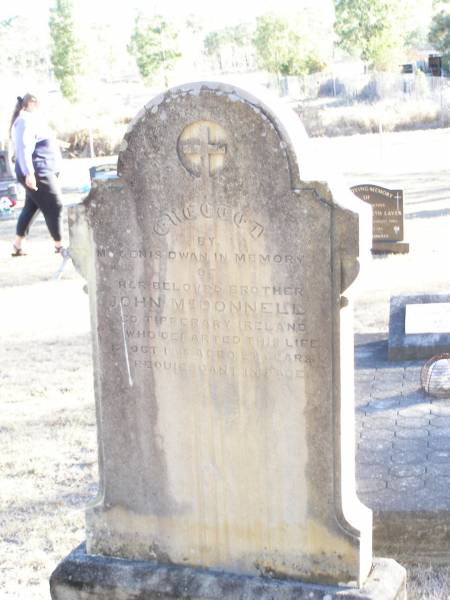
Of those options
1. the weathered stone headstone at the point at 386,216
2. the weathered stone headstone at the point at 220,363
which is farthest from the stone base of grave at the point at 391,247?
the weathered stone headstone at the point at 220,363

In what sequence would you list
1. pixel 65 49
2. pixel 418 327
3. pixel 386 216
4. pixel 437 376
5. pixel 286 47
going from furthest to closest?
1. pixel 286 47
2. pixel 65 49
3. pixel 386 216
4. pixel 418 327
5. pixel 437 376

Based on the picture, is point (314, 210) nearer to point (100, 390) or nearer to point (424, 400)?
point (100, 390)

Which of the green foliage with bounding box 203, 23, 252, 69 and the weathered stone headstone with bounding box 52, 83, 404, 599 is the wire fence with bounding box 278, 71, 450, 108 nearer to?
the weathered stone headstone with bounding box 52, 83, 404, 599

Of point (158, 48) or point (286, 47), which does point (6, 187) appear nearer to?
point (158, 48)

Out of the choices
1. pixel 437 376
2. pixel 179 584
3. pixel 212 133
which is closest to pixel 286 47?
pixel 437 376

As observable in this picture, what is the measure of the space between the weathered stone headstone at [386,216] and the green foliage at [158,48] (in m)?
48.5

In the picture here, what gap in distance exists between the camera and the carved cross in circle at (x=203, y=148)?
3643 millimetres

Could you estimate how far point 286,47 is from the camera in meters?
65.4

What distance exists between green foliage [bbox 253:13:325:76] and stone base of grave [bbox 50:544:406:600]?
60.6m

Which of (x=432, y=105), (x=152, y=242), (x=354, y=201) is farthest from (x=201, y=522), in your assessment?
(x=432, y=105)

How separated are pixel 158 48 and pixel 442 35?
17.4 meters

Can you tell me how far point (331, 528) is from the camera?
3.77 m

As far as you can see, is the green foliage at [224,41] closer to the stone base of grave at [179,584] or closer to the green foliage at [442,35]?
the green foliage at [442,35]

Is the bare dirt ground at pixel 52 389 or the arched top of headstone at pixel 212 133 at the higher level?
the arched top of headstone at pixel 212 133
